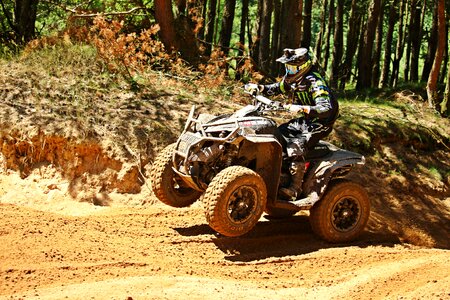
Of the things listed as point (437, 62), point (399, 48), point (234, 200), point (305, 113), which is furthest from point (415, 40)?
point (234, 200)

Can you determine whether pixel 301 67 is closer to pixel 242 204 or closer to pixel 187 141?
pixel 187 141

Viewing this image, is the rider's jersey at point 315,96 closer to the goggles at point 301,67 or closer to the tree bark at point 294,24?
the goggles at point 301,67

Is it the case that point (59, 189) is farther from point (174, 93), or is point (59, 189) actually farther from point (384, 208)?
point (384, 208)

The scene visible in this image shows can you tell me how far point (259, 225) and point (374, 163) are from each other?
13.7 ft

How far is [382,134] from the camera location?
1291 cm

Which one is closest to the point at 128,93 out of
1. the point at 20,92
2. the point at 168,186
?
the point at 20,92

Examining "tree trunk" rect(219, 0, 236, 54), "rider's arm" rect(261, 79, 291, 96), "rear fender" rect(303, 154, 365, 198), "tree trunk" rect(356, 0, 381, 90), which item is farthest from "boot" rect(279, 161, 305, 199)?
"tree trunk" rect(219, 0, 236, 54)

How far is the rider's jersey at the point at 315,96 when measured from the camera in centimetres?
827

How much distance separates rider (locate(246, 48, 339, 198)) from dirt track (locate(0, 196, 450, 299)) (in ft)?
3.35

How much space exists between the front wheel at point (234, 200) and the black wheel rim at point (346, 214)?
145 centimetres

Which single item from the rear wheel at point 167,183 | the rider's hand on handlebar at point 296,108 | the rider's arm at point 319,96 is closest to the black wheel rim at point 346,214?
the rider's arm at point 319,96

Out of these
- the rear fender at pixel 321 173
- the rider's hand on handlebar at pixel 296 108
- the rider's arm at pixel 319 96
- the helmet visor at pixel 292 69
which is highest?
the helmet visor at pixel 292 69

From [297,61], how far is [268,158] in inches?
56.5

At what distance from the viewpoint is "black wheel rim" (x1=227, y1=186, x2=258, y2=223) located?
7.56m
